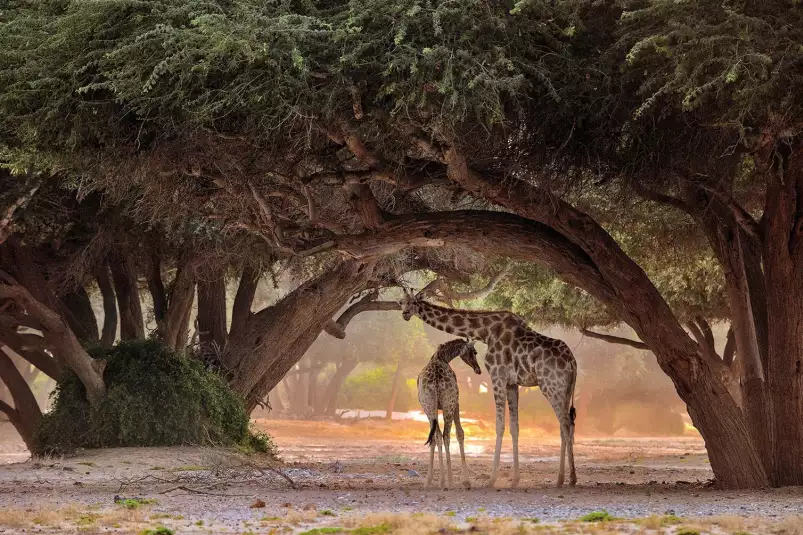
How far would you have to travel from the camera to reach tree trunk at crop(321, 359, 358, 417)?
178 feet

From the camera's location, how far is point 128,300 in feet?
68.3

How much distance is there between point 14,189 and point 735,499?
10.8m

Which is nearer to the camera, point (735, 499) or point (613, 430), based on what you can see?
point (735, 499)

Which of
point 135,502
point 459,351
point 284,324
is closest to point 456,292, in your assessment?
point 284,324

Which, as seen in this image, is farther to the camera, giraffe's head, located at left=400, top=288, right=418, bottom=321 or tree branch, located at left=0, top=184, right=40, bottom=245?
tree branch, located at left=0, top=184, right=40, bottom=245

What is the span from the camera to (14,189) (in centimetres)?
1521

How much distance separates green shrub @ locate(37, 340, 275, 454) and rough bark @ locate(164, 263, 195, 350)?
1260 mm

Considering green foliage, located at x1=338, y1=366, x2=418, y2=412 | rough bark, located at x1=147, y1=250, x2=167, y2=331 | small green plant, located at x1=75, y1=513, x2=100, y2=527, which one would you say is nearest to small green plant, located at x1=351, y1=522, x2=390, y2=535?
small green plant, located at x1=75, y1=513, x2=100, y2=527

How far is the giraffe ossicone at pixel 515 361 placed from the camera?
13.2 meters

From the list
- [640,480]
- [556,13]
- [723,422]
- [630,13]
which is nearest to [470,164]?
[556,13]

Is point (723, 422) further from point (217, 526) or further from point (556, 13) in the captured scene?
point (217, 526)

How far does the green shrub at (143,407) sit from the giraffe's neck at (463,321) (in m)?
5.82

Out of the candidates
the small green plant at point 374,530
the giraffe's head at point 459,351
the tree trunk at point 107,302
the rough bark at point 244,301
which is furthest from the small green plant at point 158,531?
the tree trunk at point 107,302

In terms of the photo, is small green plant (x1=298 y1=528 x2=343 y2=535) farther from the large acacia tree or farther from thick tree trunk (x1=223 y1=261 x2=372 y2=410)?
thick tree trunk (x1=223 y1=261 x2=372 y2=410)
